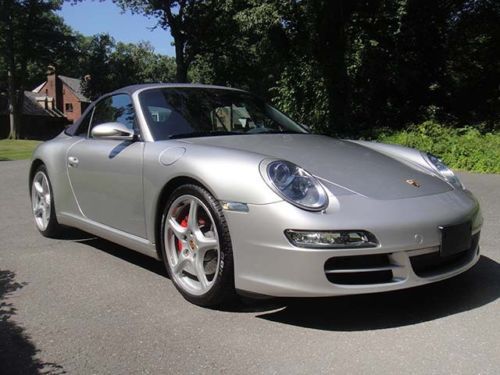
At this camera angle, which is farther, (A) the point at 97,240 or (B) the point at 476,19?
(B) the point at 476,19

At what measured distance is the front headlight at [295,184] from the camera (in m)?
3.13

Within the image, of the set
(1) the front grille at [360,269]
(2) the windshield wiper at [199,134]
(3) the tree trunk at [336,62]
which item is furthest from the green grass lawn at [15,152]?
(1) the front grille at [360,269]

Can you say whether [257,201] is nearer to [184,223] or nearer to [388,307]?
[184,223]

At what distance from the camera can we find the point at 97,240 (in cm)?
545

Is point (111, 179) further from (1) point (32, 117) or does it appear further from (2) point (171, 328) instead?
(1) point (32, 117)

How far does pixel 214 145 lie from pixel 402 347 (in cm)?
173

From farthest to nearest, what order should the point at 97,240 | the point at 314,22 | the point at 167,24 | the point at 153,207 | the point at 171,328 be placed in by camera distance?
the point at 167,24
the point at 314,22
the point at 97,240
the point at 153,207
the point at 171,328

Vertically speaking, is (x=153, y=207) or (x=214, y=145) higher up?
(x=214, y=145)

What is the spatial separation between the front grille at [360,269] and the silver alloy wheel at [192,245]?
2.34 ft

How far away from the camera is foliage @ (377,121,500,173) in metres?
10.8

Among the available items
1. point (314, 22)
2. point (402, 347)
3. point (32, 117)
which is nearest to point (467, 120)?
point (314, 22)

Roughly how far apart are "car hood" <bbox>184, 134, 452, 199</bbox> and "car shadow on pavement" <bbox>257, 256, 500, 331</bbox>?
69 centimetres

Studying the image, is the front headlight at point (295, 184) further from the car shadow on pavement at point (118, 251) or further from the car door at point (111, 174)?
the car shadow on pavement at point (118, 251)

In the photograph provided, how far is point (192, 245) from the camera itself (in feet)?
11.9
